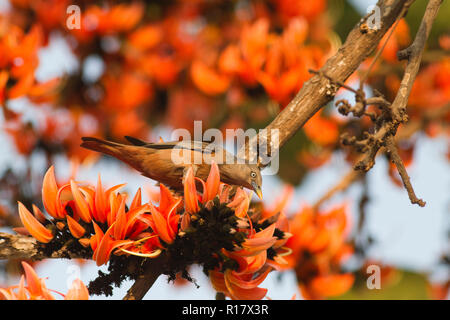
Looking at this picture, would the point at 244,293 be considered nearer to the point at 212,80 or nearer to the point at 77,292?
the point at 77,292

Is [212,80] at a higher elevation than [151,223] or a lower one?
higher

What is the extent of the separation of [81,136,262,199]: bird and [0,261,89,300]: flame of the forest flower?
1.84 ft

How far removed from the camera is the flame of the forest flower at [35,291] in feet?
4.12

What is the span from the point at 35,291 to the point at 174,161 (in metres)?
0.65

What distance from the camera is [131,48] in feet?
13.9

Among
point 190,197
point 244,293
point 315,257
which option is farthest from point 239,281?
point 315,257

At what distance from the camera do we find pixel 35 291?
1283mm

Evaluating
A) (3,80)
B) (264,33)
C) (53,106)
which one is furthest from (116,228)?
(53,106)

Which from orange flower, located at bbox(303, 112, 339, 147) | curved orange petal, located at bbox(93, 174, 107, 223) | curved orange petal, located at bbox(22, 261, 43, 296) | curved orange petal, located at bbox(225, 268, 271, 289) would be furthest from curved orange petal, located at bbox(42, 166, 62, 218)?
orange flower, located at bbox(303, 112, 339, 147)

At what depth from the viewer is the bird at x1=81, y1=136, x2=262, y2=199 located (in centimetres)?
176

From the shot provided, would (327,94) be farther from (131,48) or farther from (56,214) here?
(131,48)

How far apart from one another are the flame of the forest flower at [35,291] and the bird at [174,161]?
0.56 meters

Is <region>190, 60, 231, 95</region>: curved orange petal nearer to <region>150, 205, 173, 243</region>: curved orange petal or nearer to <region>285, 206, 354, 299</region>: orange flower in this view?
<region>285, 206, 354, 299</region>: orange flower

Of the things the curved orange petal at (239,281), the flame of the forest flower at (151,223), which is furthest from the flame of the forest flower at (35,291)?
the curved orange petal at (239,281)
